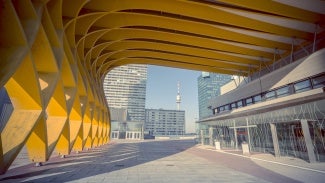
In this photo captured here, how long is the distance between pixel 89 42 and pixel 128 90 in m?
→ 123

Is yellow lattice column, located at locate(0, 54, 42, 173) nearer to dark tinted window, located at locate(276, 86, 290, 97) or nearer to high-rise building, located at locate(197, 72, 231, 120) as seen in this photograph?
dark tinted window, located at locate(276, 86, 290, 97)

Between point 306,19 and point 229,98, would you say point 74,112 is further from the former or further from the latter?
point 229,98

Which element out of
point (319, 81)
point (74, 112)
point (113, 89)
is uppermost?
point (113, 89)

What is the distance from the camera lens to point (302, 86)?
757 inches

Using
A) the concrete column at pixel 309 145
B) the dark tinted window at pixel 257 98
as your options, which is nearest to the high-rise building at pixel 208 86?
the dark tinted window at pixel 257 98

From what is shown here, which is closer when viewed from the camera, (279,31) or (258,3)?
(258,3)

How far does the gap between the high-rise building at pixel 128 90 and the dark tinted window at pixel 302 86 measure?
4972 inches

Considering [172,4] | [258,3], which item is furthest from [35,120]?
[258,3]

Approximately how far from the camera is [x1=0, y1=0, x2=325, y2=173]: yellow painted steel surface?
338 inches

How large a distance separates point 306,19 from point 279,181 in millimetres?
14808

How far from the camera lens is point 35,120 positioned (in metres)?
9.49

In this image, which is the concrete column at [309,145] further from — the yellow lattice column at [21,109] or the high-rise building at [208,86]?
the high-rise building at [208,86]

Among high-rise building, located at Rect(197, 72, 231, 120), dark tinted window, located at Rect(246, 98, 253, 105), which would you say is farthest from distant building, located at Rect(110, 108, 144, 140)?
high-rise building, located at Rect(197, 72, 231, 120)

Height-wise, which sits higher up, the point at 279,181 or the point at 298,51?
the point at 298,51
